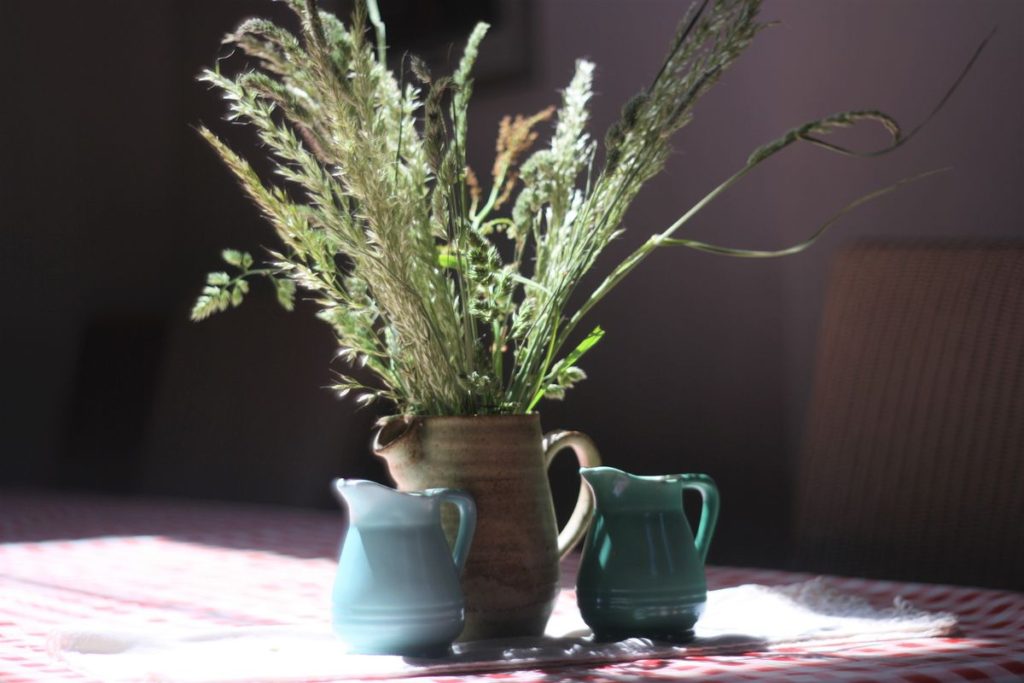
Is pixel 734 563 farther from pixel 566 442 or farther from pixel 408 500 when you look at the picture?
pixel 408 500

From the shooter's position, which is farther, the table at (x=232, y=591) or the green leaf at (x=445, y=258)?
the green leaf at (x=445, y=258)

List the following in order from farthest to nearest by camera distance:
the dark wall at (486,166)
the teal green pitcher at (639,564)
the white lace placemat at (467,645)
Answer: the dark wall at (486,166), the teal green pitcher at (639,564), the white lace placemat at (467,645)

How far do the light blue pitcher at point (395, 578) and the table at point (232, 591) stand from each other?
62mm

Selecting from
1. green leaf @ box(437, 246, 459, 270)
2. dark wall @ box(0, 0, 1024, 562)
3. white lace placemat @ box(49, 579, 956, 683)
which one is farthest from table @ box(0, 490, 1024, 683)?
dark wall @ box(0, 0, 1024, 562)

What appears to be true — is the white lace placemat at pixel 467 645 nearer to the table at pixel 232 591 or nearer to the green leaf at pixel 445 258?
the table at pixel 232 591

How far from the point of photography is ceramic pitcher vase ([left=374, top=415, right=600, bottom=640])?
2.72ft

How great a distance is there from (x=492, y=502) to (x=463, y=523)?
0.10 ft

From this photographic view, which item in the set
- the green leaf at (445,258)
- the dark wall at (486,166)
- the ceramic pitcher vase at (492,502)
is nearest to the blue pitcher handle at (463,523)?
the ceramic pitcher vase at (492,502)

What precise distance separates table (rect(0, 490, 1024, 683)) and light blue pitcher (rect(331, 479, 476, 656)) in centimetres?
6

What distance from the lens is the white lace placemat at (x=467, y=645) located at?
720 mm

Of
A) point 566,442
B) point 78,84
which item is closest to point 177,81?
point 78,84

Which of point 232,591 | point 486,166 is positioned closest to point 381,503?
point 232,591

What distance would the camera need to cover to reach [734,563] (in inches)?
97.9

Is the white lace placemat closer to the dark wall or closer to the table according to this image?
the table
